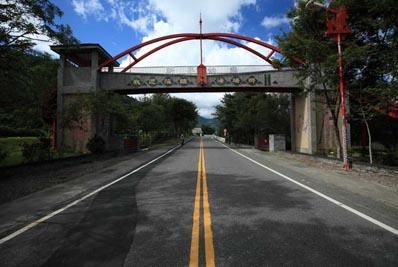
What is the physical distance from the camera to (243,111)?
149 ft

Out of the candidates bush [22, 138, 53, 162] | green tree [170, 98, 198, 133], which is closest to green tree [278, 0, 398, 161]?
bush [22, 138, 53, 162]

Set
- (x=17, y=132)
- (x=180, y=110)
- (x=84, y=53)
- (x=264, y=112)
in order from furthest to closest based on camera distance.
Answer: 1. (x=180, y=110)
2. (x=17, y=132)
3. (x=264, y=112)
4. (x=84, y=53)

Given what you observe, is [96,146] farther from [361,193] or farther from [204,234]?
[204,234]

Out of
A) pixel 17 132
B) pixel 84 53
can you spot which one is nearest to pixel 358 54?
pixel 84 53

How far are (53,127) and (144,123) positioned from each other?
21.0 metres

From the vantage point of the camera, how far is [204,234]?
5.67 metres

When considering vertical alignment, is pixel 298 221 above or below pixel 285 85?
below

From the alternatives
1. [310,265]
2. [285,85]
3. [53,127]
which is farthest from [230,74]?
[310,265]

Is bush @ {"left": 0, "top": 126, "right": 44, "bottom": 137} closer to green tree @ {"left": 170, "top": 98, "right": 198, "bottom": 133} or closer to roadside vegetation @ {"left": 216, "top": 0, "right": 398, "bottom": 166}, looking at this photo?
roadside vegetation @ {"left": 216, "top": 0, "right": 398, "bottom": 166}

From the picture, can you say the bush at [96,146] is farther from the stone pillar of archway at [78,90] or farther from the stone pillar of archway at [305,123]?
the stone pillar of archway at [305,123]

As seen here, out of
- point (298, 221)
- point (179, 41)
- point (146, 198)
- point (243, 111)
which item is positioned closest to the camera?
point (298, 221)

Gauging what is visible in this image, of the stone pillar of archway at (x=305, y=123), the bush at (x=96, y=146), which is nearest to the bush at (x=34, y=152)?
the bush at (x=96, y=146)

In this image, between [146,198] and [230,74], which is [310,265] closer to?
[146,198]

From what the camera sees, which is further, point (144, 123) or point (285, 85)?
point (144, 123)
